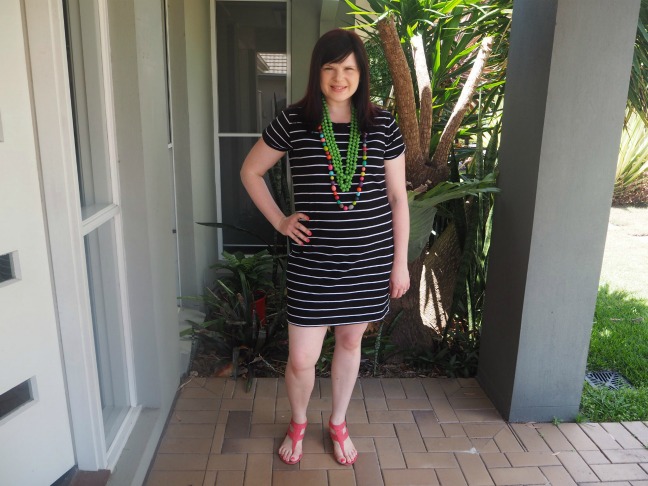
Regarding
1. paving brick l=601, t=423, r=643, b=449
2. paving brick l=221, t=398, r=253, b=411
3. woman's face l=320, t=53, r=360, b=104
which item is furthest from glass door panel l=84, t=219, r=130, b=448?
paving brick l=601, t=423, r=643, b=449

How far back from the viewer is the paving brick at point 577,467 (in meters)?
2.26

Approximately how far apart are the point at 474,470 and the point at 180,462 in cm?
122

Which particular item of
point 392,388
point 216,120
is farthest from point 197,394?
point 216,120

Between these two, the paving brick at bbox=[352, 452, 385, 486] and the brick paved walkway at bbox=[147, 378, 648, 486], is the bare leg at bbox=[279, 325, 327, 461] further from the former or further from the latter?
the paving brick at bbox=[352, 452, 385, 486]

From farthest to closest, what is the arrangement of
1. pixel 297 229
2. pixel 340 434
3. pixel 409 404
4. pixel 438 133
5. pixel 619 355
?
pixel 438 133, pixel 619 355, pixel 409 404, pixel 340 434, pixel 297 229

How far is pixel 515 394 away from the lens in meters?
2.63

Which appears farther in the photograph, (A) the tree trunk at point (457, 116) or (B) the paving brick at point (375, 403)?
(A) the tree trunk at point (457, 116)

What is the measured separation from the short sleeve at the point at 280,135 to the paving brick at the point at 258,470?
1290mm

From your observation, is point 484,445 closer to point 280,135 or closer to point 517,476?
point 517,476

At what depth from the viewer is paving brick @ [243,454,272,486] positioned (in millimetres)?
2193

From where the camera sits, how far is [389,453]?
2389mm

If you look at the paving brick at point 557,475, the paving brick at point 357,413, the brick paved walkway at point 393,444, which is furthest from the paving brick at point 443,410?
the paving brick at point 557,475

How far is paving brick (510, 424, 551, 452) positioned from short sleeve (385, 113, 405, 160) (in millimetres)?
1436

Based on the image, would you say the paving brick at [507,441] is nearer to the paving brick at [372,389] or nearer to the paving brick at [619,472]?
the paving brick at [619,472]
